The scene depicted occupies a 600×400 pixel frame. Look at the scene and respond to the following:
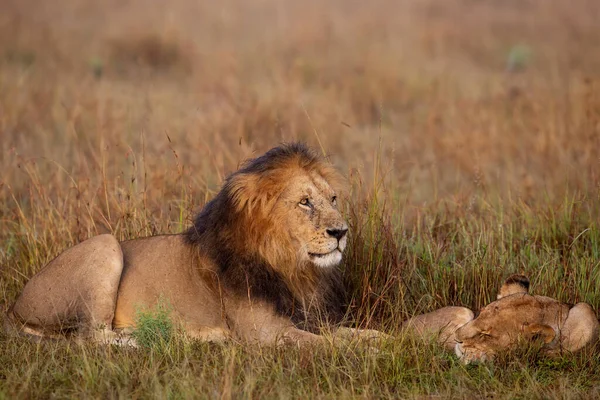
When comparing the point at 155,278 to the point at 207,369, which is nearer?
the point at 207,369

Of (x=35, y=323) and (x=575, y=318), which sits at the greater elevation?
(x=575, y=318)

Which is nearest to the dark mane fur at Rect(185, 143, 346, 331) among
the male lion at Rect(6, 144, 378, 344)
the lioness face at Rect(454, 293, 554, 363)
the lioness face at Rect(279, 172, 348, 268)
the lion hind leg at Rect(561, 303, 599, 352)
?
the male lion at Rect(6, 144, 378, 344)

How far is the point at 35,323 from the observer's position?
5.07 metres

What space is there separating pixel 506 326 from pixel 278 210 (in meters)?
1.30

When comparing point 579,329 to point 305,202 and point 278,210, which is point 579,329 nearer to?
point 305,202

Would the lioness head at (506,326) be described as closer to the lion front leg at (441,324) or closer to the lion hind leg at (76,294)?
the lion front leg at (441,324)

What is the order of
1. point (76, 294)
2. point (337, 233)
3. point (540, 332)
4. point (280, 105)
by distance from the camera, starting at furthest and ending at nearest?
point (280, 105), point (76, 294), point (337, 233), point (540, 332)

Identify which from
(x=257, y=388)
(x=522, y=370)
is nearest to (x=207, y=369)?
(x=257, y=388)

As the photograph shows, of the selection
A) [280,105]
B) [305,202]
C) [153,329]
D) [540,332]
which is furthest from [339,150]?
[540,332]

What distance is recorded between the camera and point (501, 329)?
15.3ft

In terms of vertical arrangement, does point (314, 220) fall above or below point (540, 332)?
above

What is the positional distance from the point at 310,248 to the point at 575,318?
4.51 feet

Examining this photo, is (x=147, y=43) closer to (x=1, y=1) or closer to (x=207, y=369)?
(x=1, y=1)

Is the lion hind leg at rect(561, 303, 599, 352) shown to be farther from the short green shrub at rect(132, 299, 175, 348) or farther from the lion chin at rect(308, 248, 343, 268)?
the short green shrub at rect(132, 299, 175, 348)
